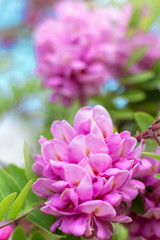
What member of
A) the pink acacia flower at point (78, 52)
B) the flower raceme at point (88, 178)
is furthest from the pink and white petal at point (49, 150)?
the pink acacia flower at point (78, 52)

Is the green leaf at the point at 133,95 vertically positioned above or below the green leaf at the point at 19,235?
above

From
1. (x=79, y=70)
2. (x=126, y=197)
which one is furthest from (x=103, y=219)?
(x=79, y=70)

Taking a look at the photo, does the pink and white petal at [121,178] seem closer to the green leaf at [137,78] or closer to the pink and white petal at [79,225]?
the pink and white petal at [79,225]

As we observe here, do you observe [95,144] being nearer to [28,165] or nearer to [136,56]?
[28,165]

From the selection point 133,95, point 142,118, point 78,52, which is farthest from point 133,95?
point 142,118

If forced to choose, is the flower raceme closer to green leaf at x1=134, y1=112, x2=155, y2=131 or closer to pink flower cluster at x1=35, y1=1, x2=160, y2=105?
green leaf at x1=134, y1=112, x2=155, y2=131

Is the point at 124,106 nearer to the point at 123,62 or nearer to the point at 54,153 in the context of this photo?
the point at 123,62
